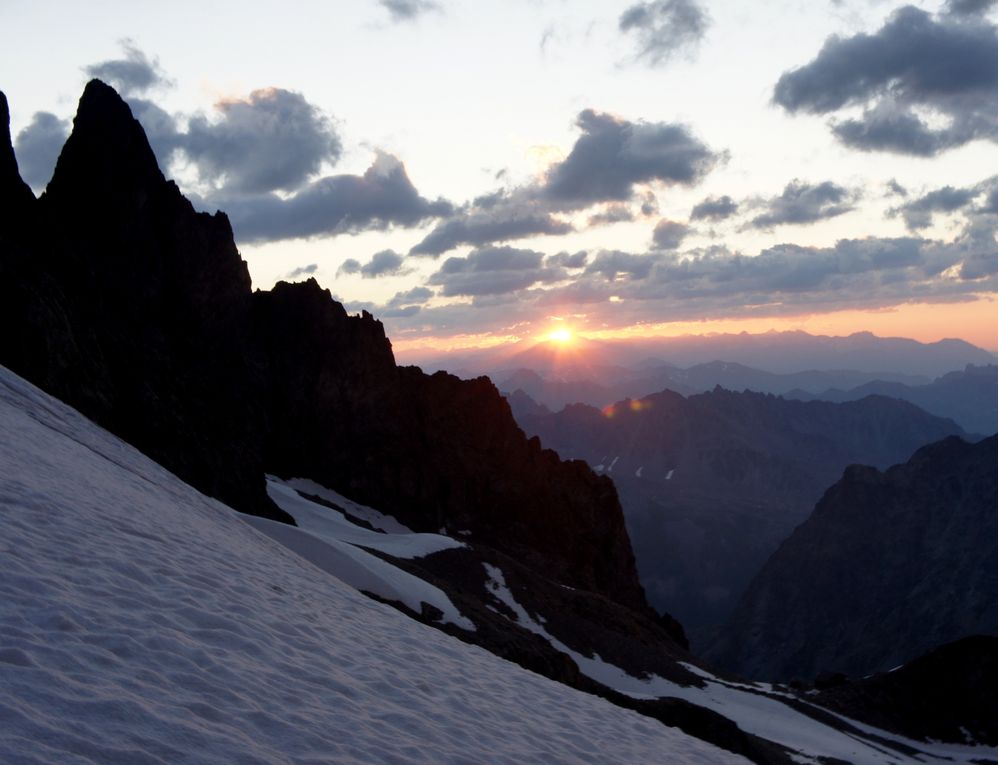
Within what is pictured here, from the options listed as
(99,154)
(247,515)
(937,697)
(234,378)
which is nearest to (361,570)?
(247,515)

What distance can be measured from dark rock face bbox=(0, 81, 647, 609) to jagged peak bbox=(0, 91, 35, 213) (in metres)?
0.14

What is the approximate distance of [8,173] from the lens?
52438 mm

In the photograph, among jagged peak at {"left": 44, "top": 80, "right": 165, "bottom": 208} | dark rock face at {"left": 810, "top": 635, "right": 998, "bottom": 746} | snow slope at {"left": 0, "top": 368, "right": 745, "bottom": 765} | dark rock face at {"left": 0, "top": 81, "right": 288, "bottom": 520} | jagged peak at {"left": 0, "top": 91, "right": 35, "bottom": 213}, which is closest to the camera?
snow slope at {"left": 0, "top": 368, "right": 745, "bottom": 765}

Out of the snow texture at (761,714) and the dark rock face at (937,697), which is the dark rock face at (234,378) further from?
the dark rock face at (937,697)

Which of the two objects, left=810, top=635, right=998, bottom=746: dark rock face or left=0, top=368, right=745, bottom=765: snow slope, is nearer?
left=0, top=368, right=745, bottom=765: snow slope

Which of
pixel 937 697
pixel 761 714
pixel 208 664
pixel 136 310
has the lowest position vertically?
pixel 937 697

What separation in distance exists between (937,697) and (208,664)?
81813mm

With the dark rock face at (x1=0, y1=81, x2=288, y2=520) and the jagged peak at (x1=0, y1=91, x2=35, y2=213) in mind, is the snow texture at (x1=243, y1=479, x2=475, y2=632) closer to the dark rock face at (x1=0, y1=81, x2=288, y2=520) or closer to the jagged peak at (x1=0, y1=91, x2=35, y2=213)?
the dark rock face at (x1=0, y1=81, x2=288, y2=520)

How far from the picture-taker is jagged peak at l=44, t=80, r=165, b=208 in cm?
7619

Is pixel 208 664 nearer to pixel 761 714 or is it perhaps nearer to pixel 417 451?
pixel 761 714

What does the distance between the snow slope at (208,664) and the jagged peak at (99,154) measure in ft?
219

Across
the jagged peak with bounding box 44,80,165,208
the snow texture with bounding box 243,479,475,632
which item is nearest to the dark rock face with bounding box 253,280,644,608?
the jagged peak with bounding box 44,80,165,208

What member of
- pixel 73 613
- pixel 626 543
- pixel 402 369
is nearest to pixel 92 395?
pixel 73 613

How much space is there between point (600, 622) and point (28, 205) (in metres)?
58.4
